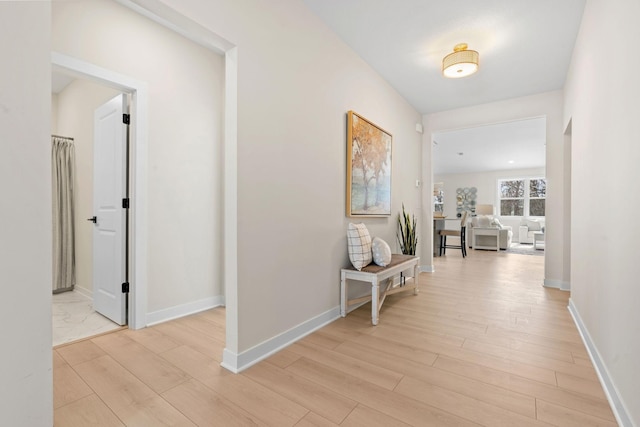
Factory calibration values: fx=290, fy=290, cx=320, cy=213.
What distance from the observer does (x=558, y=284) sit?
3896 millimetres

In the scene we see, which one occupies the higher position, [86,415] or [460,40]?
[460,40]

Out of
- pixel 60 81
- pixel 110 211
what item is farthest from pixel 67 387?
pixel 60 81

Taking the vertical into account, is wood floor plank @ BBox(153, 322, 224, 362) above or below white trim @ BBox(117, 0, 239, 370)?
below

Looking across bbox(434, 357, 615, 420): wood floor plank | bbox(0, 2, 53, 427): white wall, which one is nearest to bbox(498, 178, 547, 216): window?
bbox(434, 357, 615, 420): wood floor plank

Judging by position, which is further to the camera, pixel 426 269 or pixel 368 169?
pixel 426 269

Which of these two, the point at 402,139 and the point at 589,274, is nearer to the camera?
the point at 589,274

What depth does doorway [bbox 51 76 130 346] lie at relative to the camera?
2.51 m

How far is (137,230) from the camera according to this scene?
2.47 metres

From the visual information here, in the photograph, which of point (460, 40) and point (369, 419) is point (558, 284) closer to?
point (460, 40)

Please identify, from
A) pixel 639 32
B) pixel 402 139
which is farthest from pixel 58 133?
pixel 639 32

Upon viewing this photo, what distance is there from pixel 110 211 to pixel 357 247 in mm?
2300

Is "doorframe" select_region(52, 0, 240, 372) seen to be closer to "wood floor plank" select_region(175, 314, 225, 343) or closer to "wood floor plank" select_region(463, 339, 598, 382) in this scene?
"wood floor plank" select_region(175, 314, 225, 343)

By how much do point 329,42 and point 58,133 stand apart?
3.96m

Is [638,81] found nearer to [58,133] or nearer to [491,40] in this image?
[491,40]
